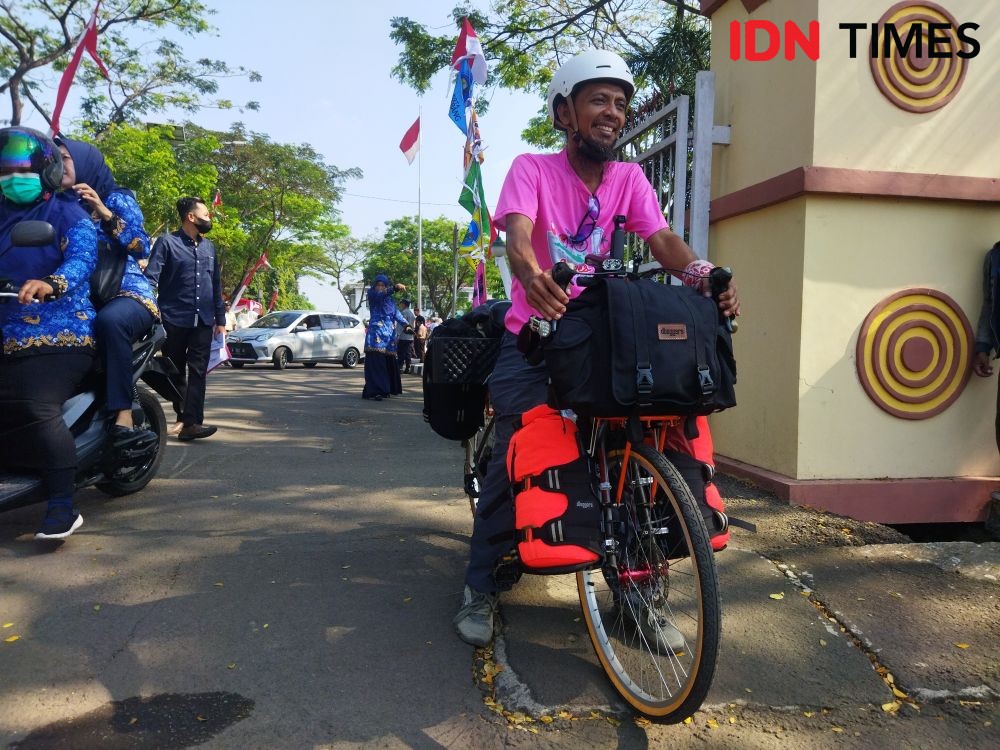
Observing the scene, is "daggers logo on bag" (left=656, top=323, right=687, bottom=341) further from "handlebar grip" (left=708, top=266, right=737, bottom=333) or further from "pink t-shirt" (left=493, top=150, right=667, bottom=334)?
"pink t-shirt" (left=493, top=150, right=667, bottom=334)

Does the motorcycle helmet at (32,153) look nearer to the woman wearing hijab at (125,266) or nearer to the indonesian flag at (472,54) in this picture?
the woman wearing hijab at (125,266)

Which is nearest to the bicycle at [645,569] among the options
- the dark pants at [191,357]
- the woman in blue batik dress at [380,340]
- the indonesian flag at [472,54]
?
the dark pants at [191,357]

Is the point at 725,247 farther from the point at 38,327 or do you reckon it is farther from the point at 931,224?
the point at 38,327

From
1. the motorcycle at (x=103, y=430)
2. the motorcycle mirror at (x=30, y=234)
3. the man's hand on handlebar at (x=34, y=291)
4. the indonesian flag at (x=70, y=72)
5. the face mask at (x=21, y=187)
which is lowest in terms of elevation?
the motorcycle at (x=103, y=430)

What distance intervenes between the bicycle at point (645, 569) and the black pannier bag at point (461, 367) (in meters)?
0.84

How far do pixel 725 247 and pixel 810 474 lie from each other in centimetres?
173

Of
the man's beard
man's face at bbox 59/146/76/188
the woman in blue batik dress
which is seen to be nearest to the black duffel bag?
the man's beard

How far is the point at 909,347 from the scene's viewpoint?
4223 mm

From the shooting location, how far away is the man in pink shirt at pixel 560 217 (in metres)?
2.53

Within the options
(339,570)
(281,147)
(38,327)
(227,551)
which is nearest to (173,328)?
(38,327)

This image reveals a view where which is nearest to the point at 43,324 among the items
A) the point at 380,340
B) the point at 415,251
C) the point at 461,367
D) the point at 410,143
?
the point at 461,367

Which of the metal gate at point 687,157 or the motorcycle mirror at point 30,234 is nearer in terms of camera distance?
A: the motorcycle mirror at point 30,234

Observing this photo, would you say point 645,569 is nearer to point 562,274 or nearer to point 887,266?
point 562,274

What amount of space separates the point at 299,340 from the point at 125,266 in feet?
52.5
